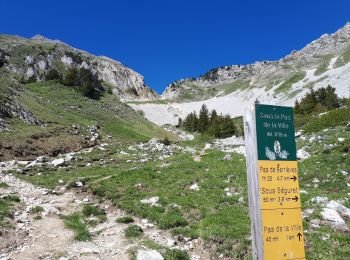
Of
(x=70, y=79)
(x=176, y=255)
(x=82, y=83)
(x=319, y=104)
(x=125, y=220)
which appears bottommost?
(x=176, y=255)

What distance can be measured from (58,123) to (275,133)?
47365 millimetres

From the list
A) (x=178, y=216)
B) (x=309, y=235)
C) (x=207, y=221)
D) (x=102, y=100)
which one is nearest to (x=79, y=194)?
(x=178, y=216)

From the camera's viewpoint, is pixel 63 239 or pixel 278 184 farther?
pixel 63 239

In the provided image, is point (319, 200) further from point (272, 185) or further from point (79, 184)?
point (79, 184)

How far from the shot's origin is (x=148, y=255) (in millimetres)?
13266

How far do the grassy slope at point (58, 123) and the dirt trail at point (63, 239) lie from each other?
56.9ft

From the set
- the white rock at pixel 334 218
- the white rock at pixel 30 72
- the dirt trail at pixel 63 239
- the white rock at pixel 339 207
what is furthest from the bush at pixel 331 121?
the white rock at pixel 30 72

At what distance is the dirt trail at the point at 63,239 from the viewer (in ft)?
44.2

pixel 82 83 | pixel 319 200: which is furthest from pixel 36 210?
pixel 82 83

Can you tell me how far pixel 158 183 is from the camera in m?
23.4

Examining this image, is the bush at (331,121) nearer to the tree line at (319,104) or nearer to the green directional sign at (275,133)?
the green directional sign at (275,133)

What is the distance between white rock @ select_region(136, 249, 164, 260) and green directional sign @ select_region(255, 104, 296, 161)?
759cm

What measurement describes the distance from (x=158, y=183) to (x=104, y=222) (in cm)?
662

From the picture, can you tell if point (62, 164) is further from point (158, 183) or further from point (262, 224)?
point (262, 224)
